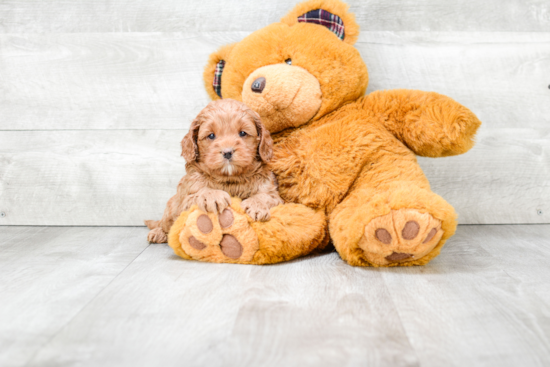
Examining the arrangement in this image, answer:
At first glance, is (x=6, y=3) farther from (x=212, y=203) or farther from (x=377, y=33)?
(x=377, y=33)

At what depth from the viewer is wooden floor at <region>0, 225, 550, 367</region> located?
786 millimetres

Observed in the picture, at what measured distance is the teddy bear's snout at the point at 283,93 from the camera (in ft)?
4.22

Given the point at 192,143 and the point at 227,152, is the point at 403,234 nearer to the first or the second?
the point at 227,152

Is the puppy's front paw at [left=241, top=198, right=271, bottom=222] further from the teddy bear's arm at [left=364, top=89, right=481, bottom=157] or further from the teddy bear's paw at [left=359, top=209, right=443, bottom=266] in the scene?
the teddy bear's arm at [left=364, top=89, right=481, bottom=157]

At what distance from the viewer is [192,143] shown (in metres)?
1.23

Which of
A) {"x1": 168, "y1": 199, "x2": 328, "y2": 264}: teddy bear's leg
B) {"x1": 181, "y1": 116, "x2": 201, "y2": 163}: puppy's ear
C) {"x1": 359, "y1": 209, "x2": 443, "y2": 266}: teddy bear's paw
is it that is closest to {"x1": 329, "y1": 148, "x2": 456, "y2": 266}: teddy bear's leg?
{"x1": 359, "y1": 209, "x2": 443, "y2": 266}: teddy bear's paw

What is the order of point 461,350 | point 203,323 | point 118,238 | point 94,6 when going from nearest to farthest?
point 461,350 < point 203,323 < point 118,238 < point 94,6

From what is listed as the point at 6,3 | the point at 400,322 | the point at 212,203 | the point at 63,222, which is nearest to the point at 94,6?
the point at 6,3

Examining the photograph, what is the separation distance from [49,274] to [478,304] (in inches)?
42.8

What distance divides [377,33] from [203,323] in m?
1.26

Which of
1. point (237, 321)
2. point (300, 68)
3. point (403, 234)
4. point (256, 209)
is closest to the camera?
point (237, 321)

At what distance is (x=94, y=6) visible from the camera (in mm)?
1697

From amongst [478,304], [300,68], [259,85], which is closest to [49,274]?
[259,85]

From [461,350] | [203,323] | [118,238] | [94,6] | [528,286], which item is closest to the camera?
[461,350]
